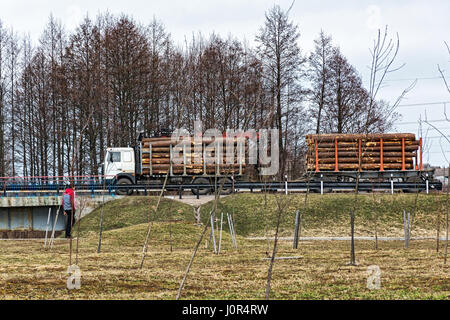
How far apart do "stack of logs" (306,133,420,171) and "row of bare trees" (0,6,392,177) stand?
5.82 m

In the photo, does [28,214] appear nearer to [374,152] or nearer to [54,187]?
[54,187]

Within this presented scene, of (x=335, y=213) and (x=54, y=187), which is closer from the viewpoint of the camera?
(x=335, y=213)

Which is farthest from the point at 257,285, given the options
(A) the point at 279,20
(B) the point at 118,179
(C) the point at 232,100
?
(A) the point at 279,20

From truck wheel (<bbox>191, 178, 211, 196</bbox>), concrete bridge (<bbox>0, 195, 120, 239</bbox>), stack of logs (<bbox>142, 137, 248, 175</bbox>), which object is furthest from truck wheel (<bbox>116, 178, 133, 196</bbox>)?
truck wheel (<bbox>191, 178, 211, 196</bbox>)

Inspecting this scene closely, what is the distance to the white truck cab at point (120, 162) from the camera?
1393 inches

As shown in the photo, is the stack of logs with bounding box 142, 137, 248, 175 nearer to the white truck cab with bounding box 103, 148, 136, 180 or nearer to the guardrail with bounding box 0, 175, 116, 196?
the white truck cab with bounding box 103, 148, 136, 180

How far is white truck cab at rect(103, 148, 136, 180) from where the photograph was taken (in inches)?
1393

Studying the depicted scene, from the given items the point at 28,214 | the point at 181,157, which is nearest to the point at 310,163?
the point at 181,157

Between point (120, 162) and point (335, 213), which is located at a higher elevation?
point (120, 162)

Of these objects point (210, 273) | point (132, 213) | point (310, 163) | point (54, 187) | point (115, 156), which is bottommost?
point (132, 213)

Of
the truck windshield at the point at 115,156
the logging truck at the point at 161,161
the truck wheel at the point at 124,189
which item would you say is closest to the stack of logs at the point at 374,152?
the logging truck at the point at 161,161

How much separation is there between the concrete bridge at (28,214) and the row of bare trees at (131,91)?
7.71 meters

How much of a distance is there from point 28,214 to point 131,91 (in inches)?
505

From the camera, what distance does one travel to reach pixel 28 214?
32.2m
